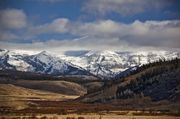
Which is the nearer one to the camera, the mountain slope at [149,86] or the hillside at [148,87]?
the hillside at [148,87]

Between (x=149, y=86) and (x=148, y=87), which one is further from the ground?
(x=149, y=86)

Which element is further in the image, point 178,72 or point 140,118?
point 178,72

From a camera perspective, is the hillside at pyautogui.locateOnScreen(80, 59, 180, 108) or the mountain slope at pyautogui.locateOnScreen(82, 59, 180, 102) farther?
the mountain slope at pyautogui.locateOnScreen(82, 59, 180, 102)

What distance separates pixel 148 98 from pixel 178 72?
15095 millimetres

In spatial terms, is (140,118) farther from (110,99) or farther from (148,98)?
(110,99)

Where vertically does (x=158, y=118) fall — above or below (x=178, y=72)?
below

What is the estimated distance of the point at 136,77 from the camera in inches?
7318

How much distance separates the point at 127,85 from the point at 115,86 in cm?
1372

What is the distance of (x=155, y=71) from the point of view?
176m

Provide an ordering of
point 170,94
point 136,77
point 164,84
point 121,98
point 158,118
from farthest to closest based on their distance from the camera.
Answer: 1. point 136,77
2. point 121,98
3. point 164,84
4. point 170,94
5. point 158,118

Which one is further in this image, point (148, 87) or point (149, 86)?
point (149, 86)

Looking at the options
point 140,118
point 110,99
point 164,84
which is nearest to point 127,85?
point 110,99

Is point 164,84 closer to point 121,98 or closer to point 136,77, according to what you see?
point 121,98

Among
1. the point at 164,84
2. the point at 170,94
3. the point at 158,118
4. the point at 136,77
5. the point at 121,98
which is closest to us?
the point at 158,118
